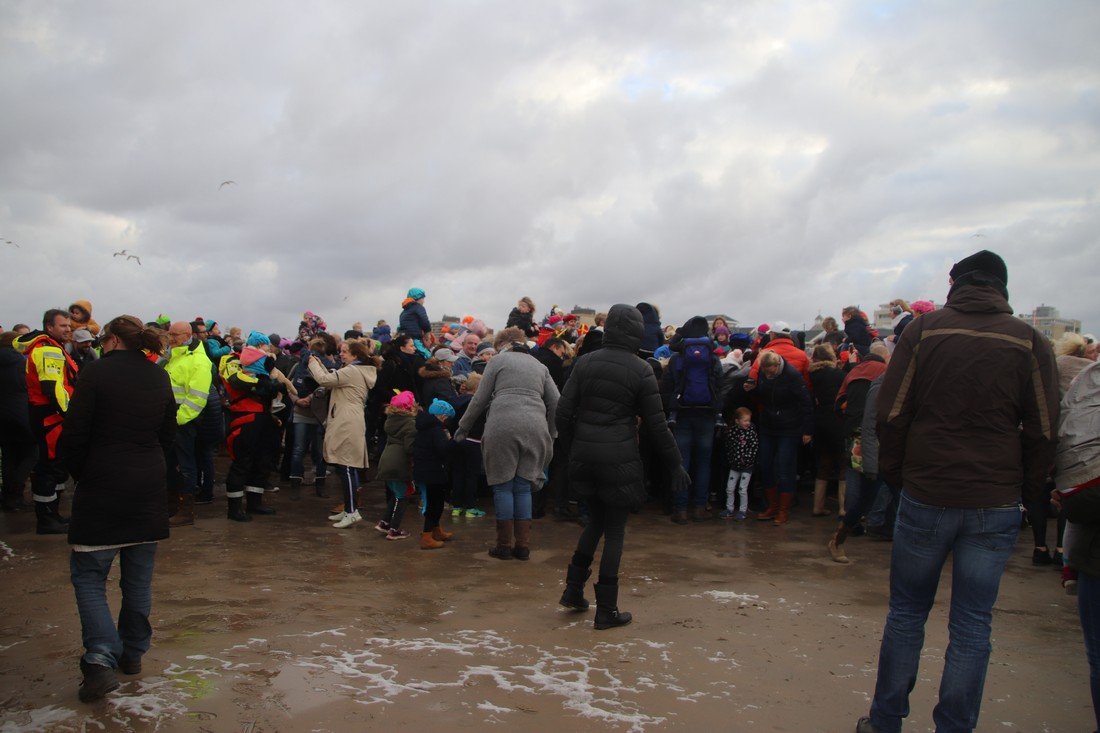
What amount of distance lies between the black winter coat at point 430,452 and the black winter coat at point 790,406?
382cm

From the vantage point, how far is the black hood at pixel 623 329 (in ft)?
18.8

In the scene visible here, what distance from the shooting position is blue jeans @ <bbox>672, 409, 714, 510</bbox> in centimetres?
930

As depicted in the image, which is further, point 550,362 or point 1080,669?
point 550,362

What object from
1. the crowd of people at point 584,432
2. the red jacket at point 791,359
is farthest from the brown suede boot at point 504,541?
the red jacket at point 791,359

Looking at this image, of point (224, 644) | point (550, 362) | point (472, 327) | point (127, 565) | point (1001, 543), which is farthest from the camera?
point (472, 327)

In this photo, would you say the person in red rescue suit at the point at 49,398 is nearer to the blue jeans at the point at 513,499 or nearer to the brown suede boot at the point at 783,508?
the blue jeans at the point at 513,499

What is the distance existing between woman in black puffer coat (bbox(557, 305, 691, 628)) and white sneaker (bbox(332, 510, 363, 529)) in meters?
3.74

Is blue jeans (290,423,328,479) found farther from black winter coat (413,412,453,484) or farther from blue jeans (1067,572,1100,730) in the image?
blue jeans (1067,572,1100,730)

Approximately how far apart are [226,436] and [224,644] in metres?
4.89

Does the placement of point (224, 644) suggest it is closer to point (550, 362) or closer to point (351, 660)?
point (351, 660)

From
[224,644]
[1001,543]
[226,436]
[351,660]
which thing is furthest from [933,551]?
[226,436]

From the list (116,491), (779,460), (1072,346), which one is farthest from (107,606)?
(1072,346)

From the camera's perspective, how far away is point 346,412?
879 cm

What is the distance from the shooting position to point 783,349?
9.78 meters
